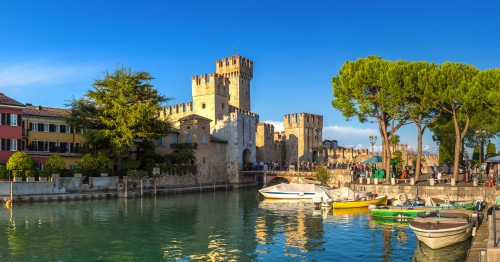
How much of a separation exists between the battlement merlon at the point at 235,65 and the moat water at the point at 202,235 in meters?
38.1

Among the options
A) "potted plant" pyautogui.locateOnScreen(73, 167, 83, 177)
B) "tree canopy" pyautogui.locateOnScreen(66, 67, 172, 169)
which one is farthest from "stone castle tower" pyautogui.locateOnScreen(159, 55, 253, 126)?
"potted plant" pyautogui.locateOnScreen(73, 167, 83, 177)

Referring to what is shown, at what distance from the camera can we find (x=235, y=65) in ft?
213

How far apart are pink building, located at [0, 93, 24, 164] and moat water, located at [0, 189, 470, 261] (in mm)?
7734

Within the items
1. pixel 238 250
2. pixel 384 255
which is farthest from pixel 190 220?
pixel 384 255

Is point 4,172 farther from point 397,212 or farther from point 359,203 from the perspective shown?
point 397,212

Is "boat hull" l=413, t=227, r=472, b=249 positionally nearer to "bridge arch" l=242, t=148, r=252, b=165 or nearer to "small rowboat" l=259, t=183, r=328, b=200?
"small rowboat" l=259, t=183, r=328, b=200

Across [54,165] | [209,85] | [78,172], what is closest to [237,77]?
[209,85]

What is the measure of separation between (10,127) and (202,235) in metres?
23.7

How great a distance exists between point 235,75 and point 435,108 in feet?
118

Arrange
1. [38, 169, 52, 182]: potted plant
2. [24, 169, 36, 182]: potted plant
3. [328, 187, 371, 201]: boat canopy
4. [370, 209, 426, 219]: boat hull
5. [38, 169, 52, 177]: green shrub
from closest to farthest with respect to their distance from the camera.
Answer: [370, 209, 426, 219]: boat hull
[328, 187, 371, 201]: boat canopy
[24, 169, 36, 182]: potted plant
[38, 169, 52, 182]: potted plant
[38, 169, 52, 177]: green shrub

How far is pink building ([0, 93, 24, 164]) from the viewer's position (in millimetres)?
35219

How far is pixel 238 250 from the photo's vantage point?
16.3 m

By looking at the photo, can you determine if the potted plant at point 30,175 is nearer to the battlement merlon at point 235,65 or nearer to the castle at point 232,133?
the castle at point 232,133

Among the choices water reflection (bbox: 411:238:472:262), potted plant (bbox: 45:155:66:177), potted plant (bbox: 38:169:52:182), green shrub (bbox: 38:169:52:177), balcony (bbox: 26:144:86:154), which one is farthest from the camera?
balcony (bbox: 26:144:86:154)
